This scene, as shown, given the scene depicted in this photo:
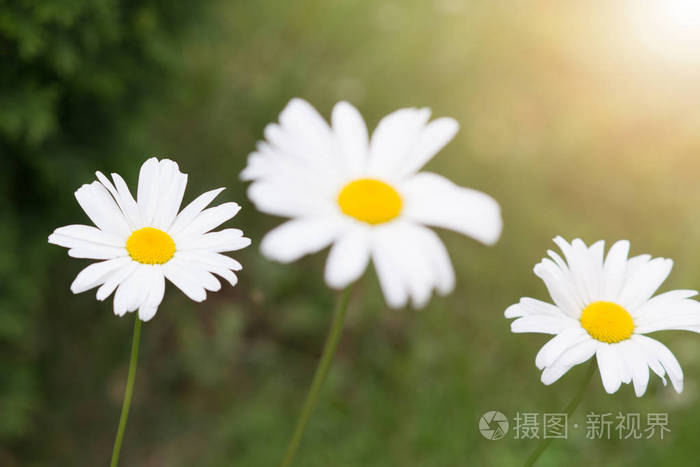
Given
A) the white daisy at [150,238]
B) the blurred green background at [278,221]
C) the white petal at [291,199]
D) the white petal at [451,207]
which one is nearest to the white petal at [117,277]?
the white daisy at [150,238]

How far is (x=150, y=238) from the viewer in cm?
70

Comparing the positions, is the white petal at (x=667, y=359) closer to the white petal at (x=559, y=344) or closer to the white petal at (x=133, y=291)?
the white petal at (x=559, y=344)

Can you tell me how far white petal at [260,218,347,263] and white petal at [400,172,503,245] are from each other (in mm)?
75

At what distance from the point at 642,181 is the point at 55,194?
8.75 feet

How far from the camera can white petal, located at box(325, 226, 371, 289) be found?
0.53 m

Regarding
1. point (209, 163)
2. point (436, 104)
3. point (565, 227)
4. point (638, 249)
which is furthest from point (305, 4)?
point (638, 249)

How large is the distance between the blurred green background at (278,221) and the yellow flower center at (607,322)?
955mm

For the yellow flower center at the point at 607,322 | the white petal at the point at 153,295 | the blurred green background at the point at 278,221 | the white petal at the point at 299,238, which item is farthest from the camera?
the blurred green background at the point at 278,221

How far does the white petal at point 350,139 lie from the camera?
0.68 m

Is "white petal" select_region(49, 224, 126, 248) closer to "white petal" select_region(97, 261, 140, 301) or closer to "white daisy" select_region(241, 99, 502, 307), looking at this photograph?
"white petal" select_region(97, 261, 140, 301)

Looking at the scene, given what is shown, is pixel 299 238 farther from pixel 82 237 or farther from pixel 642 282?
pixel 642 282

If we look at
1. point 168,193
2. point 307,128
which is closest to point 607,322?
point 307,128

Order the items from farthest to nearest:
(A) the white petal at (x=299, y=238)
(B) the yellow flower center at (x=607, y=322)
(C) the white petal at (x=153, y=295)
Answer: (B) the yellow flower center at (x=607, y=322) → (C) the white petal at (x=153, y=295) → (A) the white petal at (x=299, y=238)

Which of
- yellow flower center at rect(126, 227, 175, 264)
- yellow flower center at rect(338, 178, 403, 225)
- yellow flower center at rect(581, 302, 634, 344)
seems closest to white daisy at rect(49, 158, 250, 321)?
yellow flower center at rect(126, 227, 175, 264)
